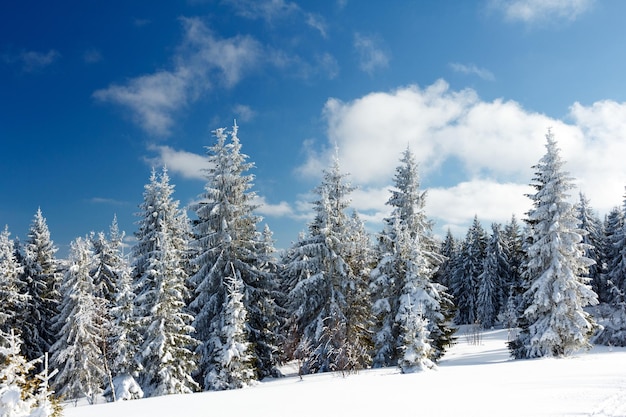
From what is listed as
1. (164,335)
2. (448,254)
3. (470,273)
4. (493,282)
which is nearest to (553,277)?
(164,335)

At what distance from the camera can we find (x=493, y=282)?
52.9 m

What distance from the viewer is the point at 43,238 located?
36.2 m

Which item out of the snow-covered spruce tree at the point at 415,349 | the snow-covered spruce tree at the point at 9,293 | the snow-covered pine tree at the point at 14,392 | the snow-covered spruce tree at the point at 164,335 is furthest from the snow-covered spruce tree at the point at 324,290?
the snow-covered spruce tree at the point at 9,293

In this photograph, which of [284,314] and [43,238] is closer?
[284,314]

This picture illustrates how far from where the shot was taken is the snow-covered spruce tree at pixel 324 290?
24797 mm

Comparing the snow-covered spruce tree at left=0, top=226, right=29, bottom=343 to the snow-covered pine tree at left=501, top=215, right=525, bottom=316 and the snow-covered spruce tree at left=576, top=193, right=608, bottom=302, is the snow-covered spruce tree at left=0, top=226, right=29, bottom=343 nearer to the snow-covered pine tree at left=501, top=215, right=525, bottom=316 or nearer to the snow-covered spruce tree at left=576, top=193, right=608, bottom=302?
the snow-covered pine tree at left=501, top=215, right=525, bottom=316

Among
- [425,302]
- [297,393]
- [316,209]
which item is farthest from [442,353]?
[297,393]

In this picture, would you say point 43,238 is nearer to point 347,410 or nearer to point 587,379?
point 347,410

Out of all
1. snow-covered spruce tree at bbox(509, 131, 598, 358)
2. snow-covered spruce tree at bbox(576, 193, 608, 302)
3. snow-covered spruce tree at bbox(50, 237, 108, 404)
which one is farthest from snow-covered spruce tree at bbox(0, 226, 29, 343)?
snow-covered spruce tree at bbox(576, 193, 608, 302)

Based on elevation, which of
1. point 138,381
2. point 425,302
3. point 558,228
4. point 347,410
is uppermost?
point 558,228

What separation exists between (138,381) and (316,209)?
14648mm

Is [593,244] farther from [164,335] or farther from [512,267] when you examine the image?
[164,335]

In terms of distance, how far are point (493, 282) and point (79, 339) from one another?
4660cm

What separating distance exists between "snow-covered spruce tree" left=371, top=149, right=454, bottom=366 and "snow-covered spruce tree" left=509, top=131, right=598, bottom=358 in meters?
5.04
